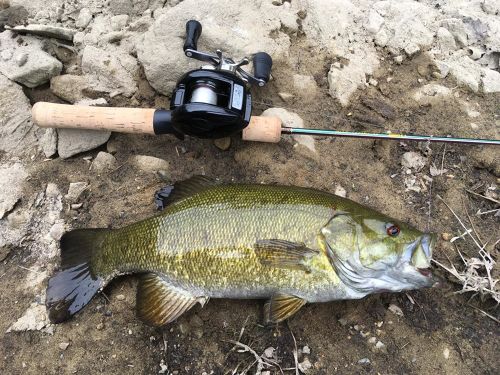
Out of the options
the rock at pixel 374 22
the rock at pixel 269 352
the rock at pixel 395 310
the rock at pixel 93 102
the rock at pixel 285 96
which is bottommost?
the rock at pixel 269 352

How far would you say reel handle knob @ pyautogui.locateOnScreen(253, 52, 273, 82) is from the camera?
3.35 metres

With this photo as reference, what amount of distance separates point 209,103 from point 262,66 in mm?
689

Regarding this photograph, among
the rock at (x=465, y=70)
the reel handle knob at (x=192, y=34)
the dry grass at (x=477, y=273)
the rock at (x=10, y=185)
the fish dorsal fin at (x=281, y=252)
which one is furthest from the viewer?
the rock at (x=465, y=70)

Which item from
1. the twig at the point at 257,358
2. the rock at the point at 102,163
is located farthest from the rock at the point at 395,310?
the rock at the point at 102,163

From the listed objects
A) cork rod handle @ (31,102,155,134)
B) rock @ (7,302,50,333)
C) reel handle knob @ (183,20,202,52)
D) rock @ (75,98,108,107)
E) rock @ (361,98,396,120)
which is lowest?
rock @ (7,302,50,333)

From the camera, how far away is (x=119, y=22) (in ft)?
13.2

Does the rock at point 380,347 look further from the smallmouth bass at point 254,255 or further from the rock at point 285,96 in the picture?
the rock at point 285,96

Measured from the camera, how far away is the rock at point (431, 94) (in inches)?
151

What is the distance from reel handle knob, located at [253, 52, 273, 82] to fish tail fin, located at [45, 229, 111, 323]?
1637 mm

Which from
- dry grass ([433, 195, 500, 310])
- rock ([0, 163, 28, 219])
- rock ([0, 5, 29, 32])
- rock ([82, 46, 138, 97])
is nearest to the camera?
dry grass ([433, 195, 500, 310])

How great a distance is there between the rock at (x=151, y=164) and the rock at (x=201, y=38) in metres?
0.63

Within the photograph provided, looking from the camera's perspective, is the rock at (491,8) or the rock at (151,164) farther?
the rock at (491,8)

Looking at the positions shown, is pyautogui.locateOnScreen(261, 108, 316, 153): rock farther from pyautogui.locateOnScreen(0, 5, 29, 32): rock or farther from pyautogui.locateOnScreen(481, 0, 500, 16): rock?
pyautogui.locateOnScreen(0, 5, 29, 32): rock

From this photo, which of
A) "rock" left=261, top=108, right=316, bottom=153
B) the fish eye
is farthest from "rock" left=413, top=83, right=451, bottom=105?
the fish eye
